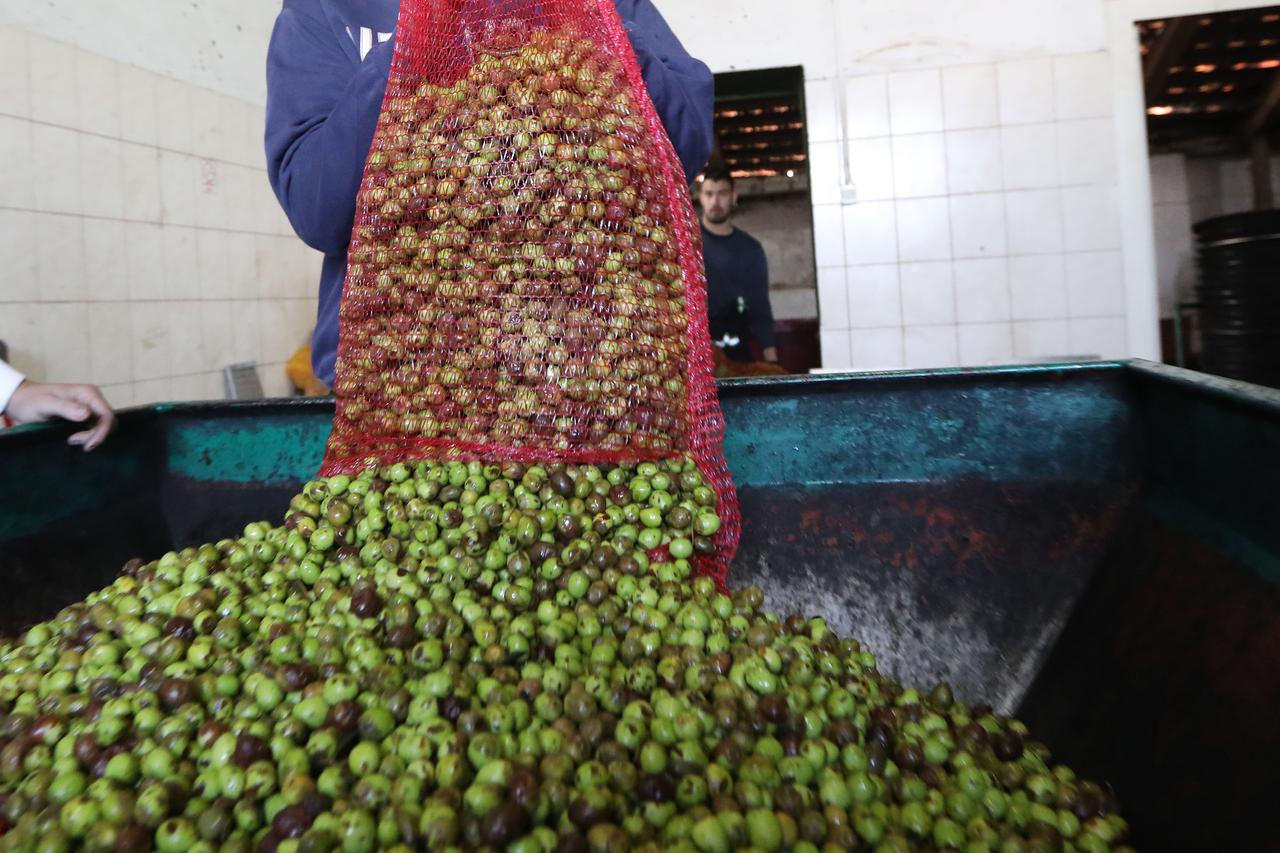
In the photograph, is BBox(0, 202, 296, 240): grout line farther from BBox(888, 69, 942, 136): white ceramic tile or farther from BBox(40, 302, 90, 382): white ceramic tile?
BBox(888, 69, 942, 136): white ceramic tile

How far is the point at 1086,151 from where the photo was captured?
14.1ft

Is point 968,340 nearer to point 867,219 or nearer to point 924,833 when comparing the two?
point 867,219

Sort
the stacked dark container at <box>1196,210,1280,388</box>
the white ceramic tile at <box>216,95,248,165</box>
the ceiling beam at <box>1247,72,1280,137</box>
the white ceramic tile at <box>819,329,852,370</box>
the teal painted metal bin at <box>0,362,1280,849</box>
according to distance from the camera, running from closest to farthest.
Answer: the teal painted metal bin at <box>0,362,1280,849</box>, the white ceramic tile at <box>216,95,248,165</box>, the white ceramic tile at <box>819,329,852,370</box>, the stacked dark container at <box>1196,210,1280,388</box>, the ceiling beam at <box>1247,72,1280,137</box>

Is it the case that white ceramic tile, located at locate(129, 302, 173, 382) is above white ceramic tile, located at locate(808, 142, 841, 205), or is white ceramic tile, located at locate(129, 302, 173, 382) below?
below

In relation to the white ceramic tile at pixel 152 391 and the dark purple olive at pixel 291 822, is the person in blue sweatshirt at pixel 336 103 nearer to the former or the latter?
the dark purple olive at pixel 291 822

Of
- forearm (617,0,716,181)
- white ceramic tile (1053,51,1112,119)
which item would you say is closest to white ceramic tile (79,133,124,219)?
forearm (617,0,716,181)

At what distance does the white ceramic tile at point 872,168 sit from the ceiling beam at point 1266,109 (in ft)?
17.5

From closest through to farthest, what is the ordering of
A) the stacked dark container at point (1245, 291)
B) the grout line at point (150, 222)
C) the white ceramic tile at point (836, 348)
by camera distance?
the grout line at point (150, 222)
the white ceramic tile at point (836, 348)
the stacked dark container at point (1245, 291)

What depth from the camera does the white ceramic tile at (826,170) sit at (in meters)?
4.51

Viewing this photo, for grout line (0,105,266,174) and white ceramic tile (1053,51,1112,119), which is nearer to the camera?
grout line (0,105,266,174)

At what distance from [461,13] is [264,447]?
1.09 metres

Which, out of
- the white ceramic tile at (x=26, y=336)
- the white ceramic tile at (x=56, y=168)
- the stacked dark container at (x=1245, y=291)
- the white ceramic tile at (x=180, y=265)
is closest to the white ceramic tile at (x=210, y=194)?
the white ceramic tile at (x=180, y=265)

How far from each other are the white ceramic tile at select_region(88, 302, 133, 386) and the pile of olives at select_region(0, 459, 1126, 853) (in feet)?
7.63

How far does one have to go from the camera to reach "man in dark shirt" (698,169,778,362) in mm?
4488
